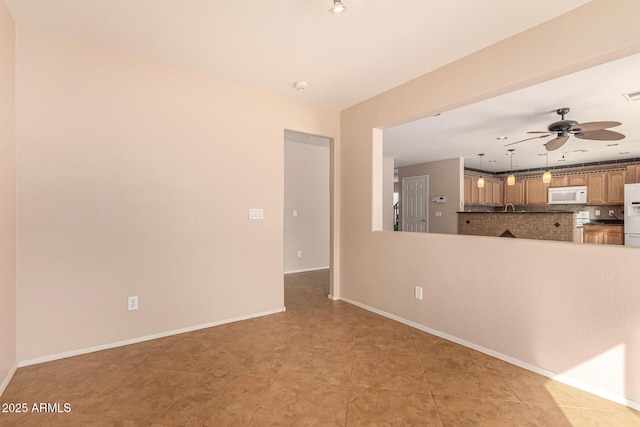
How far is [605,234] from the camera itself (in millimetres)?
6250

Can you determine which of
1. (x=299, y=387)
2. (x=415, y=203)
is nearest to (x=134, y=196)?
(x=299, y=387)

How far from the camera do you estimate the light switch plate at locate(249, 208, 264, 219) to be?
126 inches

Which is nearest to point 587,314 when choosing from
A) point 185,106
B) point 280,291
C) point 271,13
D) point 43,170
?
point 280,291

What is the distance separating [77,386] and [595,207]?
32.5 feet

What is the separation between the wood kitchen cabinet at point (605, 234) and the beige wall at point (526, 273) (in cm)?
590

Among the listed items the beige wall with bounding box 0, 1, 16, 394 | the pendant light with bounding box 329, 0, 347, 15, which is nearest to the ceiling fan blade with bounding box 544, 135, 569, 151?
the pendant light with bounding box 329, 0, 347, 15

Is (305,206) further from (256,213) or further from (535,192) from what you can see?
(535,192)

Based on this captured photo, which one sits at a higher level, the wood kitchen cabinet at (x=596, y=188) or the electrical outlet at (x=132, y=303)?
the wood kitchen cabinet at (x=596, y=188)

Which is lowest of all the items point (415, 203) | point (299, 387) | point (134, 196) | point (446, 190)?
point (299, 387)

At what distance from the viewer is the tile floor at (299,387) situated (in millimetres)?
1604

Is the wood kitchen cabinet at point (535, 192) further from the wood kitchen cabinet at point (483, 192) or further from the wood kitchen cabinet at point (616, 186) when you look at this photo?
the wood kitchen cabinet at point (616, 186)

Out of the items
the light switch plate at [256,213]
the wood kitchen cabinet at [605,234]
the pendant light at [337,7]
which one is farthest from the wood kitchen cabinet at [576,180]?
the pendant light at [337,7]

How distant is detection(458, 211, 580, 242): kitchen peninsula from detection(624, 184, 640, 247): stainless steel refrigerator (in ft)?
7.76

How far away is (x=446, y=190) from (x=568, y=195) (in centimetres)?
305
